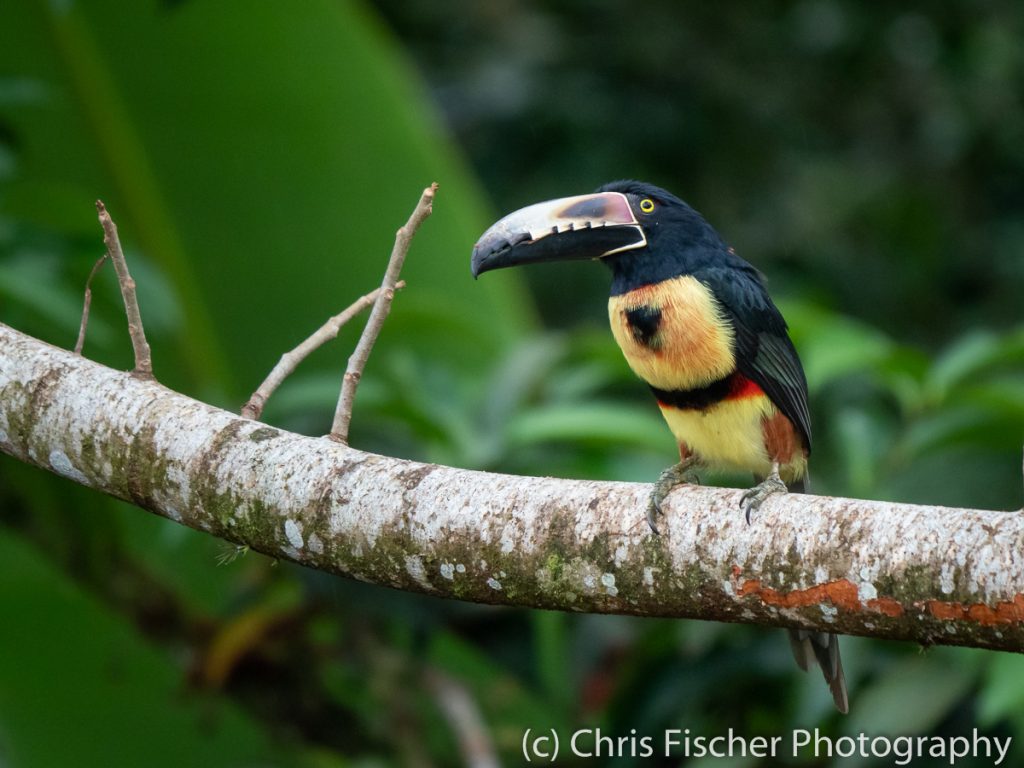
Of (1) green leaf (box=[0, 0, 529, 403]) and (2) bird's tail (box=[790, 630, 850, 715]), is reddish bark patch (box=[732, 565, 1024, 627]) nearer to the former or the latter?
(2) bird's tail (box=[790, 630, 850, 715])

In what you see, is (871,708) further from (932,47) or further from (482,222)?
(932,47)

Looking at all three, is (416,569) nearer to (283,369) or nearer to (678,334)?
(283,369)

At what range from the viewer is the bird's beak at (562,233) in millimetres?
2047

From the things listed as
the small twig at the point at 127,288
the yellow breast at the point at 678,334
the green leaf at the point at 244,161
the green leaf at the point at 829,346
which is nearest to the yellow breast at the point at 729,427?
the yellow breast at the point at 678,334

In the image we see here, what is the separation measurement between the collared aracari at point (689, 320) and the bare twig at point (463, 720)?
107cm

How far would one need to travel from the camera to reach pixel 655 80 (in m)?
6.01

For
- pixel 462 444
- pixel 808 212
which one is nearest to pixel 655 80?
pixel 808 212

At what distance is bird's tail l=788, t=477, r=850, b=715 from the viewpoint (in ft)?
7.47

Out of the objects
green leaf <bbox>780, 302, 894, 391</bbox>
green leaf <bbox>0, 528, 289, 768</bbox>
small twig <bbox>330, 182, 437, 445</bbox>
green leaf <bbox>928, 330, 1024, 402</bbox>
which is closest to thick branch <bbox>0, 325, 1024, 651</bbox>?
small twig <bbox>330, 182, 437, 445</bbox>

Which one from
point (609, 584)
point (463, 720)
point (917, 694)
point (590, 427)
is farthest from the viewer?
point (463, 720)

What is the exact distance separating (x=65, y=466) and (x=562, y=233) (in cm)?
90

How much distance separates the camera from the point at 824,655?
7.53 ft

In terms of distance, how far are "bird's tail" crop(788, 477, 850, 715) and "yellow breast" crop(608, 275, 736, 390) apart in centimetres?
53

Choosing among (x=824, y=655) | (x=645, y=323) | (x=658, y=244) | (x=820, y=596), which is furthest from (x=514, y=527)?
(x=824, y=655)
